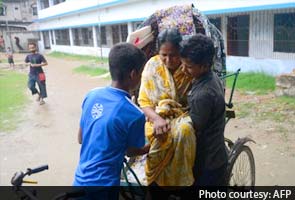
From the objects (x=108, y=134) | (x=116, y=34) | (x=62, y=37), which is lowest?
(x=108, y=134)

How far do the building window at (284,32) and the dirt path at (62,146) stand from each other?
4.44 m

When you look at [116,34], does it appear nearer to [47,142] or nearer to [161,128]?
[47,142]

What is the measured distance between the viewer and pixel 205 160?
7.20ft

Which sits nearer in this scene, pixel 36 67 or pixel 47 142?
pixel 47 142

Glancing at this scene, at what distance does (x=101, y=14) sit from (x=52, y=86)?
964 cm

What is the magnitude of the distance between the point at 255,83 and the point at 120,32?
40.7 ft

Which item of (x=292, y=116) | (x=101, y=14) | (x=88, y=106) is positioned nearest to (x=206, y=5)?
(x=292, y=116)

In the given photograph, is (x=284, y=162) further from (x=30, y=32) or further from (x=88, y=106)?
(x=30, y=32)

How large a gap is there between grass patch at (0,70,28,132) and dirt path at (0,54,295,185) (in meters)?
0.24

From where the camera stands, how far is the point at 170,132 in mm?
2148

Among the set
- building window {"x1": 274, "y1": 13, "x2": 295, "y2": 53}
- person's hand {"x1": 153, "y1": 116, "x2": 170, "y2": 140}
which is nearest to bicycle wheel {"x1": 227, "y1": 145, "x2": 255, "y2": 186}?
person's hand {"x1": 153, "y1": 116, "x2": 170, "y2": 140}

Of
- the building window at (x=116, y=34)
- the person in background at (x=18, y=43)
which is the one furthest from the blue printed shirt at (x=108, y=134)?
the person in background at (x=18, y=43)

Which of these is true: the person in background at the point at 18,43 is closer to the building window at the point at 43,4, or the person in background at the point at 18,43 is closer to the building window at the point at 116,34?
the building window at the point at 43,4

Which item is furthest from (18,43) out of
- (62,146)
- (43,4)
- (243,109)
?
(243,109)
